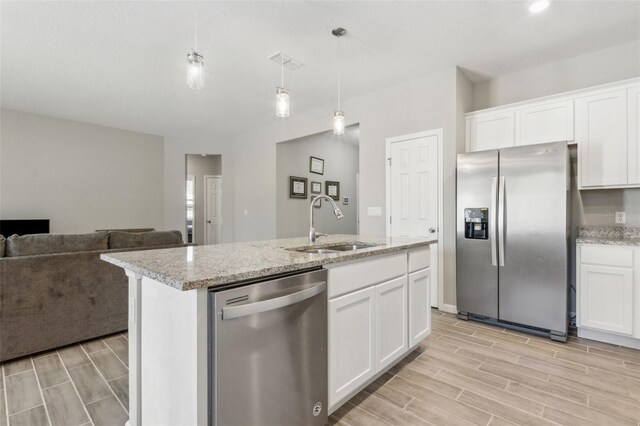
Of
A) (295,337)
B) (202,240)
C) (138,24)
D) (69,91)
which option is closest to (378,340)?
(295,337)

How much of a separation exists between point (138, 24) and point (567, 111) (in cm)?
397

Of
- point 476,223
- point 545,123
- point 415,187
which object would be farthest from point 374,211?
point 545,123

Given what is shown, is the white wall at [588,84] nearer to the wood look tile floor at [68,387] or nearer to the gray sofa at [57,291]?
the wood look tile floor at [68,387]

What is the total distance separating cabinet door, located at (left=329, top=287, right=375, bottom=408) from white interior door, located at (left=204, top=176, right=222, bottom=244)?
278 inches

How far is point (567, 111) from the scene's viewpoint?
2949 mm

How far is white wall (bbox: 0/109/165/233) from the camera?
499 centimetres

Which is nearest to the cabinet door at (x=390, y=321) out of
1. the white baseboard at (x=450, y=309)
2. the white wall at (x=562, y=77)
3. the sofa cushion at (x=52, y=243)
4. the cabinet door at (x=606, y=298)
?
the white baseboard at (x=450, y=309)

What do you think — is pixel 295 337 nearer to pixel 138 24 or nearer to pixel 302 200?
pixel 138 24

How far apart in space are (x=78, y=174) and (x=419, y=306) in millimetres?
6250

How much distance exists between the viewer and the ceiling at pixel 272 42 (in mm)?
2443

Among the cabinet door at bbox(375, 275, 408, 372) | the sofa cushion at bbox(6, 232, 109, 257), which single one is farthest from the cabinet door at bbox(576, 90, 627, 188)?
the sofa cushion at bbox(6, 232, 109, 257)

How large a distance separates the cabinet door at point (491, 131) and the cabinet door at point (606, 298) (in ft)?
4.71

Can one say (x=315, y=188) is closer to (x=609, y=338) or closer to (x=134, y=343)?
(x=609, y=338)

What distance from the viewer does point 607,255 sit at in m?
2.59
